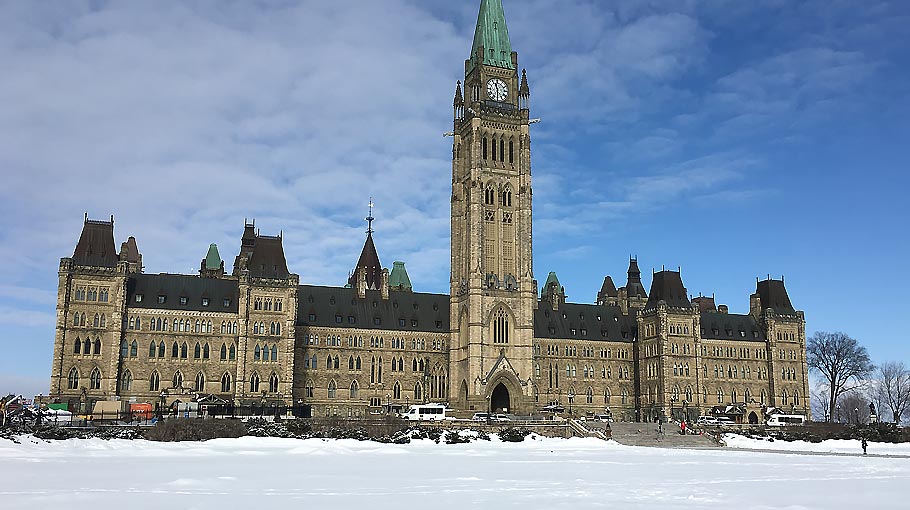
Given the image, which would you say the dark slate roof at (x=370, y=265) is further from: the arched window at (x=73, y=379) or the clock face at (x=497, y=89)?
the arched window at (x=73, y=379)

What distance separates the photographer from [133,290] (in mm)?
105312

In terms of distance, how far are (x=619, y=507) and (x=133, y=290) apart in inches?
3510

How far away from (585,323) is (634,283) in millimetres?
18636

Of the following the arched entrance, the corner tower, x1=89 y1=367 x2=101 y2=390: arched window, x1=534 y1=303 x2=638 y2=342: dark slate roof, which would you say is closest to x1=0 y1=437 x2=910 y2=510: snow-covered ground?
x1=89 y1=367 x2=101 y2=390: arched window

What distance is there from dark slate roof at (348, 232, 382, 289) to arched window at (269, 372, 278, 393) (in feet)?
121

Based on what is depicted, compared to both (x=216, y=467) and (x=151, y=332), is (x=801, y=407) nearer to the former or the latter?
(x=151, y=332)

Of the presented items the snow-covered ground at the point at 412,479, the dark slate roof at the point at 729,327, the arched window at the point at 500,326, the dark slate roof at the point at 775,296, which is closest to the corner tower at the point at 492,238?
the arched window at the point at 500,326

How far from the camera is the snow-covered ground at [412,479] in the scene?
27219 millimetres

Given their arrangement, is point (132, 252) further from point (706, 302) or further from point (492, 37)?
point (706, 302)

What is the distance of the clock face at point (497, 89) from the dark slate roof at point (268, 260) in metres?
33.7

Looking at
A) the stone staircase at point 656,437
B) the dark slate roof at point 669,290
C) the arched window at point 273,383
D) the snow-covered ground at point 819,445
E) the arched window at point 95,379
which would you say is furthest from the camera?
the dark slate roof at point 669,290

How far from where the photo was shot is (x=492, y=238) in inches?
4562

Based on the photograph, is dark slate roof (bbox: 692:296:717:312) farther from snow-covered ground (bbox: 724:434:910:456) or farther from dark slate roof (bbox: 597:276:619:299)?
snow-covered ground (bbox: 724:434:910:456)

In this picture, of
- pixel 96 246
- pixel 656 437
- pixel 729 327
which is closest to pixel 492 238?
pixel 729 327
